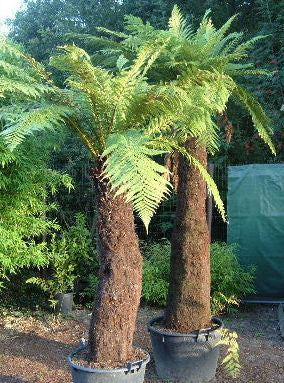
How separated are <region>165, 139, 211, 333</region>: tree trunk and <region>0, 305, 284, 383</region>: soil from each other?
60 centimetres

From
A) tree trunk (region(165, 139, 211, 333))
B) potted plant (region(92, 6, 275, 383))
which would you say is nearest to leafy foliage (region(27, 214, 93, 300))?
potted plant (region(92, 6, 275, 383))

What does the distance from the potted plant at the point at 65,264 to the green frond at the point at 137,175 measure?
13.1ft

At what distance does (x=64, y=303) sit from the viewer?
6918 mm

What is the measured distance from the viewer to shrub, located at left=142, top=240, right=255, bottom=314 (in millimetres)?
6672

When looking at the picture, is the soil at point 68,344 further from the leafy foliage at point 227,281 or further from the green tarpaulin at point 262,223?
the green tarpaulin at point 262,223

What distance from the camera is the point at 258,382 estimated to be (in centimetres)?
456

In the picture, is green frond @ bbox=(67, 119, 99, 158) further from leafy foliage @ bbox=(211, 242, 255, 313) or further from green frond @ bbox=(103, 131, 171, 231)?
leafy foliage @ bbox=(211, 242, 255, 313)

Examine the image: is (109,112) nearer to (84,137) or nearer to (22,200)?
(84,137)

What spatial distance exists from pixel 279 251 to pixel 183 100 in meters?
4.57

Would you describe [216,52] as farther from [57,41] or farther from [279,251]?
[57,41]

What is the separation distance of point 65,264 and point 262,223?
2654mm

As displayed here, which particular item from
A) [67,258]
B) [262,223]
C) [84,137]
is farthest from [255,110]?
[67,258]

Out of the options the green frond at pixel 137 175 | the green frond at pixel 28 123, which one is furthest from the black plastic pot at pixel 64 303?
the green frond at pixel 137 175

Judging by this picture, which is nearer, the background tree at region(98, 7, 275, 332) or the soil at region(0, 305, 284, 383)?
the background tree at region(98, 7, 275, 332)
